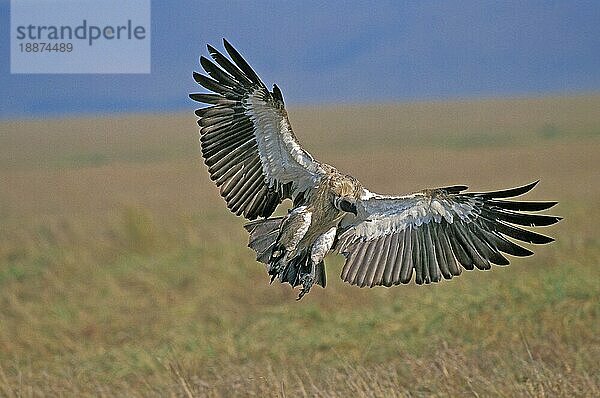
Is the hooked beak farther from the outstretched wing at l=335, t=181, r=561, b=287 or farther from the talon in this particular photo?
the talon

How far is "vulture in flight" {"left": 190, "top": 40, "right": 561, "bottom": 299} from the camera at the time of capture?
5430 millimetres

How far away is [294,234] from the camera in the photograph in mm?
5367

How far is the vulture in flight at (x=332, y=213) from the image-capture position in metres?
5.43

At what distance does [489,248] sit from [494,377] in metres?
1.77

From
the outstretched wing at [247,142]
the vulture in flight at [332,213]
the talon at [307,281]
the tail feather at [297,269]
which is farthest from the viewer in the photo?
the outstretched wing at [247,142]

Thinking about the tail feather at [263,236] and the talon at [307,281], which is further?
the tail feather at [263,236]

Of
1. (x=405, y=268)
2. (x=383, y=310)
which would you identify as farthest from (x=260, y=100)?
(x=383, y=310)

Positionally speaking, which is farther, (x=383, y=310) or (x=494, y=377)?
(x=383, y=310)

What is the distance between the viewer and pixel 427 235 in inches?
228

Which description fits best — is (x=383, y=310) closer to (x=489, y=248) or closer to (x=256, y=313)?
(x=256, y=313)

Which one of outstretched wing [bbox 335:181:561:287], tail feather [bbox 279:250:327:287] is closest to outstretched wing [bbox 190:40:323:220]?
outstretched wing [bbox 335:181:561:287]

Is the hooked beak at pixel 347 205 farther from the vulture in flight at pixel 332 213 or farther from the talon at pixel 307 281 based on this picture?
the talon at pixel 307 281

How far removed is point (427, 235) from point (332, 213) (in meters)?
0.63

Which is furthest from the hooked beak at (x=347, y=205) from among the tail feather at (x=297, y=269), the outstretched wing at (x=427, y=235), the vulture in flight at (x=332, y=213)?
the tail feather at (x=297, y=269)
